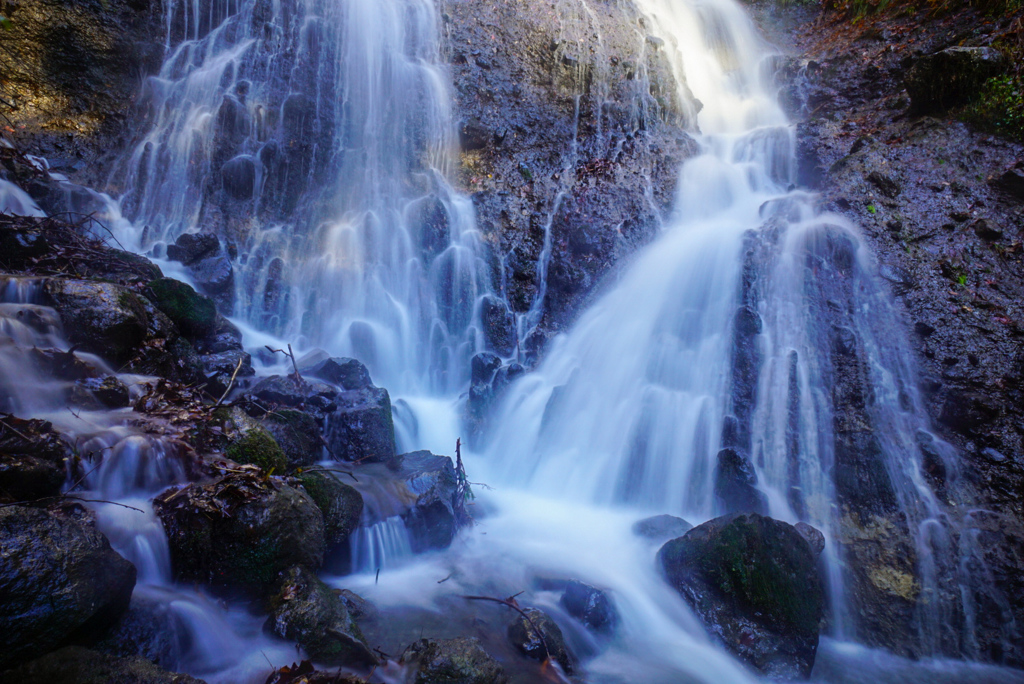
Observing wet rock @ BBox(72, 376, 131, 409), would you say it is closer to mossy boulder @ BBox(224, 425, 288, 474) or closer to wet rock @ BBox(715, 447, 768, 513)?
mossy boulder @ BBox(224, 425, 288, 474)

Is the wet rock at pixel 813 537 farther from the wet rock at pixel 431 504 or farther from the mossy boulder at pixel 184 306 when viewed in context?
the mossy boulder at pixel 184 306

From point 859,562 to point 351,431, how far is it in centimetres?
576

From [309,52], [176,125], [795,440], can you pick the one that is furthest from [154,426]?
[309,52]

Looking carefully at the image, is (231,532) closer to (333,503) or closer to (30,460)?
(333,503)

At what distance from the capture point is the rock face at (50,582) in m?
2.39

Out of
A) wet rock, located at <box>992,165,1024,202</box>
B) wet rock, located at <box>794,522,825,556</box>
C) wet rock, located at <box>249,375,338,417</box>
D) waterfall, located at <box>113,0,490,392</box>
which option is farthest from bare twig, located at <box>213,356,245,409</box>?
wet rock, located at <box>992,165,1024,202</box>

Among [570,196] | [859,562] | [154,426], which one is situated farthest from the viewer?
[570,196]

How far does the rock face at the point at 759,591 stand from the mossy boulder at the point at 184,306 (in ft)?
21.0

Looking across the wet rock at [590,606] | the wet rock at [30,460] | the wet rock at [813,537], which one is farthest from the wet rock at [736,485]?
the wet rock at [30,460]

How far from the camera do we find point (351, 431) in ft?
19.9

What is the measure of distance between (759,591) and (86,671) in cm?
480

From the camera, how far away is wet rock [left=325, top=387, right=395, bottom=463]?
237 inches

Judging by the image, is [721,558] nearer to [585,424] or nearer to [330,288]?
[585,424]

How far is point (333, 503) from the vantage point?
446 centimetres
